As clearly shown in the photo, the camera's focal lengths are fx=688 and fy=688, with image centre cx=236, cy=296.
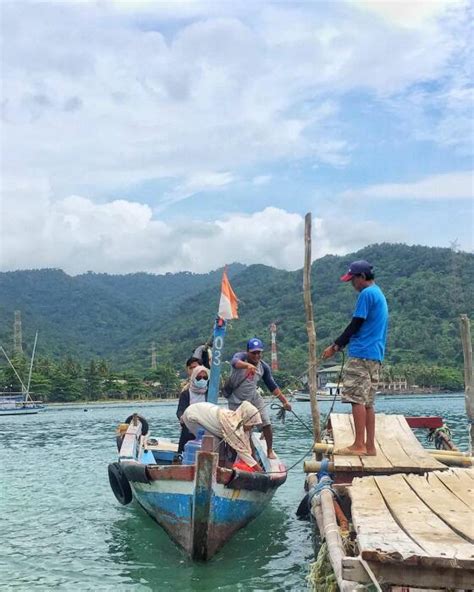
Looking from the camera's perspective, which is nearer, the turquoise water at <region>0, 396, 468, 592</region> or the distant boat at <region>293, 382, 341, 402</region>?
the turquoise water at <region>0, 396, 468, 592</region>

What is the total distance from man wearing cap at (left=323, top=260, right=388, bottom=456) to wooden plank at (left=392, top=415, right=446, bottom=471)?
0.60 meters

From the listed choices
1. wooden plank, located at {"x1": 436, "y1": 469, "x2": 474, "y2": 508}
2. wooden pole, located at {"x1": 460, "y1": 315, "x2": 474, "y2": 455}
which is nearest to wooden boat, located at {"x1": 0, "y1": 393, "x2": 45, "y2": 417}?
wooden pole, located at {"x1": 460, "y1": 315, "x2": 474, "y2": 455}

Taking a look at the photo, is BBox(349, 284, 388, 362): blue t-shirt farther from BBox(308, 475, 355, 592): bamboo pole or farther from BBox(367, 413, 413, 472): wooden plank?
BBox(308, 475, 355, 592): bamboo pole

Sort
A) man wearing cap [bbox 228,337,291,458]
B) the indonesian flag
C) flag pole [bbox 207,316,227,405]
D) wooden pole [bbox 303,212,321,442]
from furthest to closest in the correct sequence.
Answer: wooden pole [bbox 303,212,321,442]
the indonesian flag
flag pole [bbox 207,316,227,405]
man wearing cap [bbox 228,337,291,458]

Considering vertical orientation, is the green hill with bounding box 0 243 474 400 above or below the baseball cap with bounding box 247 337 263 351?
above

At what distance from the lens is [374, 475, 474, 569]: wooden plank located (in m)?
3.93

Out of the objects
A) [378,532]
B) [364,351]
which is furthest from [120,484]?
[378,532]

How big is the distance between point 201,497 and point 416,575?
193 inches

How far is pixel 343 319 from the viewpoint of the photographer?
4190 inches

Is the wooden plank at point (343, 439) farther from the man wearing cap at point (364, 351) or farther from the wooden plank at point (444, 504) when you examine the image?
the wooden plank at point (444, 504)

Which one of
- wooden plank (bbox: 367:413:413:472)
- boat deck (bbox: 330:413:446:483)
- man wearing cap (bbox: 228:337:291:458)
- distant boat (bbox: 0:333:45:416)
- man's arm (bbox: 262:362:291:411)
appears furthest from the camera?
distant boat (bbox: 0:333:45:416)

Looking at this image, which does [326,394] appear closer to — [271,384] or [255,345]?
[271,384]

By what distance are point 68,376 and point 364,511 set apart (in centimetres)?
9389

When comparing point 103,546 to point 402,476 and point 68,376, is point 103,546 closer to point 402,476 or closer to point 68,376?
point 402,476
